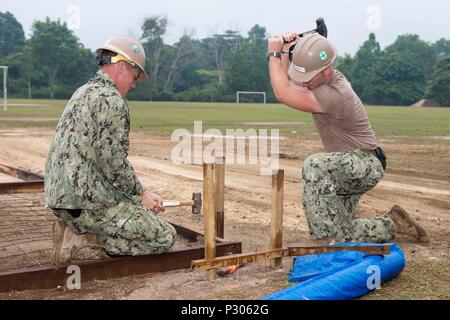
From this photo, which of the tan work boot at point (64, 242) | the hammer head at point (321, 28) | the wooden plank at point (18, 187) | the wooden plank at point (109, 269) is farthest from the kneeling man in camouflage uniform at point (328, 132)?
the wooden plank at point (18, 187)

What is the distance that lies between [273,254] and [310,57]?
5.00 feet

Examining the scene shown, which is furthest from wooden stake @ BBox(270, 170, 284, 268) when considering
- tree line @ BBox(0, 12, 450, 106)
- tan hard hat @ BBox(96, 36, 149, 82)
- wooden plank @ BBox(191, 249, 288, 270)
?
tree line @ BBox(0, 12, 450, 106)

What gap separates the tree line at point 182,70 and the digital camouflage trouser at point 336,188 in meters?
60.6

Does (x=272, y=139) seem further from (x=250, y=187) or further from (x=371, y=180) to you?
(x=371, y=180)

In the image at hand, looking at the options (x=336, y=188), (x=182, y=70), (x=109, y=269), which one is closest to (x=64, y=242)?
(x=109, y=269)

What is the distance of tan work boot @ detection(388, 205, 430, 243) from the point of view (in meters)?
5.48

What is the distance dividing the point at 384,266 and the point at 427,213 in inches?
126

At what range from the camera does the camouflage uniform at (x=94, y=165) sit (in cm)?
403

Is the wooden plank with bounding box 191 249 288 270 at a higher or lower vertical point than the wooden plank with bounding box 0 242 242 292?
higher

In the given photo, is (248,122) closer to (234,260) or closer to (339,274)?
(234,260)

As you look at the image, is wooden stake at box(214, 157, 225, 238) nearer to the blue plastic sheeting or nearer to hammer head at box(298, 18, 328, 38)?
the blue plastic sheeting

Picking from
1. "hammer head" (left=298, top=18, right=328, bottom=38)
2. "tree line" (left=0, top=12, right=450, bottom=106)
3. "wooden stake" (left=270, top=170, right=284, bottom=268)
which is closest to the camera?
"wooden stake" (left=270, top=170, right=284, bottom=268)

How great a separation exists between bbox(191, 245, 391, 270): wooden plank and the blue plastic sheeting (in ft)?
0.15

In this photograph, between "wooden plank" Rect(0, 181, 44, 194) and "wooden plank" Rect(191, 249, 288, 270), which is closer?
"wooden plank" Rect(191, 249, 288, 270)
